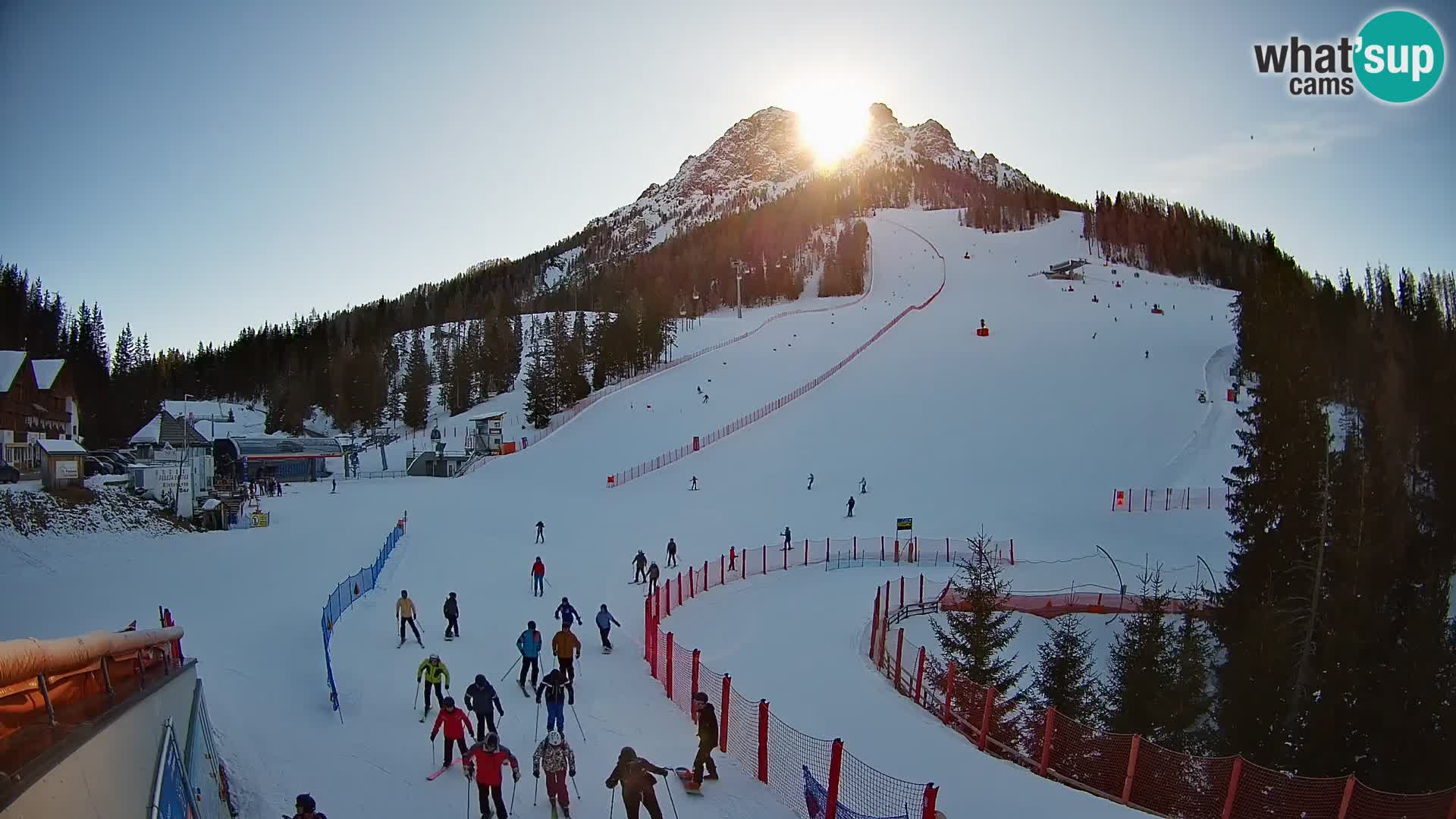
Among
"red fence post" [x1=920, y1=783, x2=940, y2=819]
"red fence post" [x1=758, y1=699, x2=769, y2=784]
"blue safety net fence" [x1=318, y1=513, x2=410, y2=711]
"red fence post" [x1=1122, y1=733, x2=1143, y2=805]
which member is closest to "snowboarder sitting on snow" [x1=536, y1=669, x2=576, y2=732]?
"red fence post" [x1=758, y1=699, x2=769, y2=784]

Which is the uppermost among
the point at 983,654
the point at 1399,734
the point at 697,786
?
the point at 697,786

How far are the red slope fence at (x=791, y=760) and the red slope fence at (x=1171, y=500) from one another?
27506 millimetres

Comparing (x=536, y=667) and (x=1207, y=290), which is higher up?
(x=1207, y=290)

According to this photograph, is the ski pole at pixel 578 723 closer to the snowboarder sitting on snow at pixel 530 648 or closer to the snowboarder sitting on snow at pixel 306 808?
the snowboarder sitting on snow at pixel 530 648

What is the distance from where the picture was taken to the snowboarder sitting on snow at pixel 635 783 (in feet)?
25.6

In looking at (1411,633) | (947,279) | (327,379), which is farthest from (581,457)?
(947,279)

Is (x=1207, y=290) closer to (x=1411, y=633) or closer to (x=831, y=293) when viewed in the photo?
(x=831, y=293)

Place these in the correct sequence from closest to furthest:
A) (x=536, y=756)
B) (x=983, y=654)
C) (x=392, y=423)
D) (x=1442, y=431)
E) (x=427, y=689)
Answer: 1. (x=536, y=756)
2. (x=427, y=689)
3. (x=983, y=654)
4. (x=1442, y=431)
5. (x=392, y=423)

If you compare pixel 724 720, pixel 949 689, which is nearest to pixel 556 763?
pixel 724 720

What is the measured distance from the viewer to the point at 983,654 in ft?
57.5

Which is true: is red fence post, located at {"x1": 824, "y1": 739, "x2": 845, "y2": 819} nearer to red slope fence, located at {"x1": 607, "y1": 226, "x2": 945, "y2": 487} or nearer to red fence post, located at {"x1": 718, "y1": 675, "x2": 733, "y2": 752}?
red fence post, located at {"x1": 718, "y1": 675, "x2": 733, "y2": 752}

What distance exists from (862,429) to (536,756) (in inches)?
1591

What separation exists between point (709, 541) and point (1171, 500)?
21.9 m

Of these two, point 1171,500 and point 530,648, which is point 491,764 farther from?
point 1171,500
